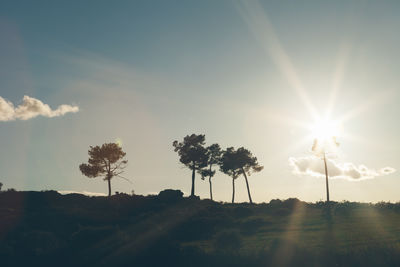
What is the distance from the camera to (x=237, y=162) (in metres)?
83.6

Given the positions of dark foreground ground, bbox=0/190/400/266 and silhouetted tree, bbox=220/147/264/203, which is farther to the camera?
silhouetted tree, bbox=220/147/264/203

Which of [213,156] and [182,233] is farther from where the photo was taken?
[213,156]

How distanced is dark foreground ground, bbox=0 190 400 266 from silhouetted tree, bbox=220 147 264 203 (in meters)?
18.5

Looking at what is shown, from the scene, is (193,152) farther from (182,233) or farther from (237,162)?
(182,233)

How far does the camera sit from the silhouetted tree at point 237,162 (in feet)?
274

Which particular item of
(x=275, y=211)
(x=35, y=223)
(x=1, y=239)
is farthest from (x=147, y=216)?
(x=275, y=211)

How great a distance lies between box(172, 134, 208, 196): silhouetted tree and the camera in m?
78.6

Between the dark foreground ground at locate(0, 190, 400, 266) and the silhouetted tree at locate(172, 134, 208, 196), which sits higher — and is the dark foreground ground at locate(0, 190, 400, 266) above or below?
below

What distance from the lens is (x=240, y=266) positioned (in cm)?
2616

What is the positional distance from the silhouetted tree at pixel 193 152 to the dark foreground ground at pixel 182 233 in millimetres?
16738

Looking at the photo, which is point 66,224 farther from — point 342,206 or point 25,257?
point 342,206

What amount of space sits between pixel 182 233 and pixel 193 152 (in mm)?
36733

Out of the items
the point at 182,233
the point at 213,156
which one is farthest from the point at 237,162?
the point at 182,233

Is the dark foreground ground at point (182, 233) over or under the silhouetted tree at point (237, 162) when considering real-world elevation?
under
